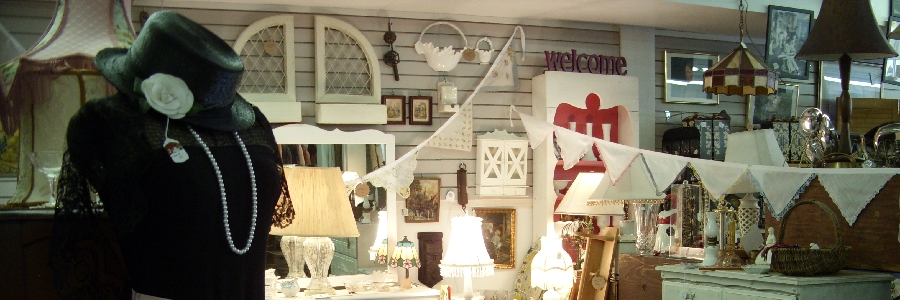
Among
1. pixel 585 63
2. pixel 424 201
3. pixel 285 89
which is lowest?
pixel 424 201

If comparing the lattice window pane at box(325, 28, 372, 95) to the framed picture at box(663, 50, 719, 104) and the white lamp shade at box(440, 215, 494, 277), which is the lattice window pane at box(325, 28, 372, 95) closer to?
the white lamp shade at box(440, 215, 494, 277)

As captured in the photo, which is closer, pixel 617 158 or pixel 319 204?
pixel 319 204

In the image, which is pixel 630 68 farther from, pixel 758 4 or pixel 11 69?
pixel 11 69

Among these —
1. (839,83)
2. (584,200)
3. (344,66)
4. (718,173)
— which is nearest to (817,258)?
(718,173)

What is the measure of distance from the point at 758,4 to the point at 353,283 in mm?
3172

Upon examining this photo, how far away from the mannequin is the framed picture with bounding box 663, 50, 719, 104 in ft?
16.3

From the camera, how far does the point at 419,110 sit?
5562mm

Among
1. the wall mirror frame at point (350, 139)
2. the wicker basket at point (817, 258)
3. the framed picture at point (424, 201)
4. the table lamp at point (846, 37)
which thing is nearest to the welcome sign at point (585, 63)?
the framed picture at point (424, 201)

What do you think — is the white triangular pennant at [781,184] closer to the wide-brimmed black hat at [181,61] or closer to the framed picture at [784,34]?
the framed picture at [784,34]

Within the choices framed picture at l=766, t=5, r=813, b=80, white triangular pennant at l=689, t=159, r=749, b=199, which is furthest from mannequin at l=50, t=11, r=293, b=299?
framed picture at l=766, t=5, r=813, b=80

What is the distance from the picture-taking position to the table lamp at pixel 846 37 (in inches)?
158

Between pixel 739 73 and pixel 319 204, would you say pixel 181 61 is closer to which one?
pixel 319 204

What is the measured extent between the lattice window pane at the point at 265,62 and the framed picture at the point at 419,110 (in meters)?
0.83

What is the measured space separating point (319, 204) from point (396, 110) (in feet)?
8.34
